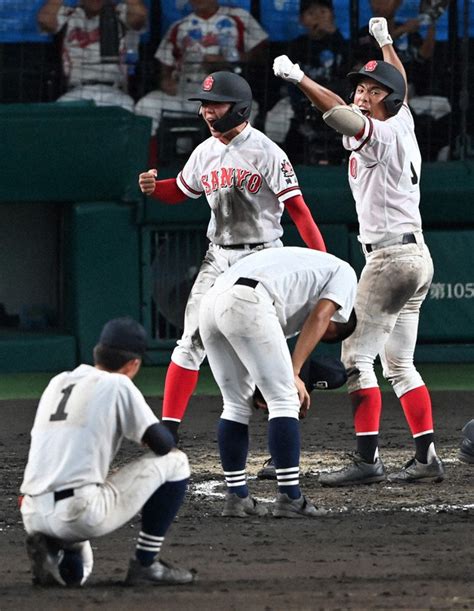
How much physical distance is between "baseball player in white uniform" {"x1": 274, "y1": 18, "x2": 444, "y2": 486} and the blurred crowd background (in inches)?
197

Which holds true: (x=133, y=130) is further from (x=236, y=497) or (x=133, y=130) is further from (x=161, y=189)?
(x=236, y=497)

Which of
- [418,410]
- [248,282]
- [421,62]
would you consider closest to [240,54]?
[421,62]

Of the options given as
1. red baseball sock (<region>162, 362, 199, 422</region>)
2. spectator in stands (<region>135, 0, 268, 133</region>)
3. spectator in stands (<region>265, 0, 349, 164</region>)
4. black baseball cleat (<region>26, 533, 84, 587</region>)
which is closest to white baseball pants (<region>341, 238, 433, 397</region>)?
red baseball sock (<region>162, 362, 199, 422</region>)

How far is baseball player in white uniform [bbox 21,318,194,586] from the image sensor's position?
13.3ft

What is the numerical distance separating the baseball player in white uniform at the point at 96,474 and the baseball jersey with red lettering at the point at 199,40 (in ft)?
24.4

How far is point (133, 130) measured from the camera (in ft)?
34.0

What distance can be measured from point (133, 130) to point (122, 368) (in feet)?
20.9

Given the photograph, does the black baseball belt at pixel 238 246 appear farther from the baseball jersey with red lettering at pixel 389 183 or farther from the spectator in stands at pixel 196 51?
the spectator in stands at pixel 196 51

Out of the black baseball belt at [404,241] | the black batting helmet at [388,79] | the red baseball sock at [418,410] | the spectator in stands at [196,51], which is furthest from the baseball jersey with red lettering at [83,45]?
the red baseball sock at [418,410]

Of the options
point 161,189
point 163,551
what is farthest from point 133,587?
point 161,189

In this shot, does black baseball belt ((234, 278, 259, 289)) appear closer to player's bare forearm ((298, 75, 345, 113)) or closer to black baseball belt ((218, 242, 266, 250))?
player's bare forearm ((298, 75, 345, 113))

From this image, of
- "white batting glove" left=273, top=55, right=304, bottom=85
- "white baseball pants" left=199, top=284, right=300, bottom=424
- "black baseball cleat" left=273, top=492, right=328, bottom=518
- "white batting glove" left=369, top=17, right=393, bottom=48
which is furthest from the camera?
"white batting glove" left=369, top=17, right=393, bottom=48

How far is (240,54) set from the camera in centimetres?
1148

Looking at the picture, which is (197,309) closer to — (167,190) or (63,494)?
(167,190)
